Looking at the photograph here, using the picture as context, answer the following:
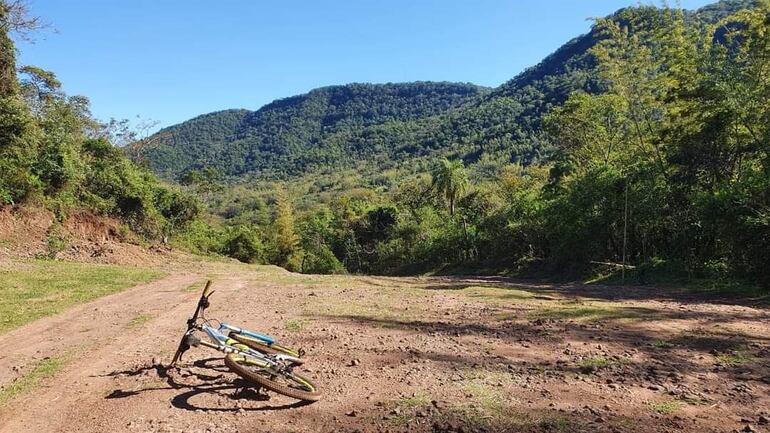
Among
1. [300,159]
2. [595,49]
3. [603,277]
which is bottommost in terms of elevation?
[603,277]

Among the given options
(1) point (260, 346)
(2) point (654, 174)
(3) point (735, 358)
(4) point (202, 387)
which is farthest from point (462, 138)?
(4) point (202, 387)

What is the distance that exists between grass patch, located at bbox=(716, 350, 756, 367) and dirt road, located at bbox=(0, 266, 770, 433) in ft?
0.08

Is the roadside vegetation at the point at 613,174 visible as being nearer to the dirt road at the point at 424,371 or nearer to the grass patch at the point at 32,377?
the dirt road at the point at 424,371

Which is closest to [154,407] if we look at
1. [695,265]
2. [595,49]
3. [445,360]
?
[445,360]

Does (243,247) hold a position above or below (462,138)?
below

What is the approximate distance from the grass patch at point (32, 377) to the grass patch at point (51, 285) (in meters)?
2.83

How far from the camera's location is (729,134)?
52.3ft

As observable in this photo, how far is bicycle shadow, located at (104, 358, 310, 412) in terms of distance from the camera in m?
4.87

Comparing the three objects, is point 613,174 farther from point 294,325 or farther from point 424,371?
point 424,371

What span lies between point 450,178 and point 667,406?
108 feet

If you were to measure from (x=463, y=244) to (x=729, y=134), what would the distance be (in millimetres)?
20712

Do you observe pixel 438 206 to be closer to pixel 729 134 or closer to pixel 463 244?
pixel 463 244

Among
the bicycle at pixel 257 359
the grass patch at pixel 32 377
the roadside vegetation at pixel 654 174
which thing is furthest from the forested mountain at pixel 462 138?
the grass patch at pixel 32 377

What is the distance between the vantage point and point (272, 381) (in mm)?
4930
